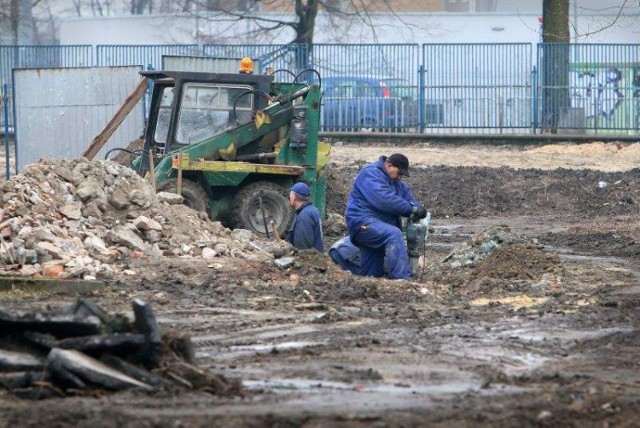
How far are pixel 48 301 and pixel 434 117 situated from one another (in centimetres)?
1923

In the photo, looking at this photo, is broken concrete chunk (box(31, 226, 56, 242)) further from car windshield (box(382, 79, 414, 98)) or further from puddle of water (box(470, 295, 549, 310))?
car windshield (box(382, 79, 414, 98))

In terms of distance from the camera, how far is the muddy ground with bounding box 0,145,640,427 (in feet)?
22.3

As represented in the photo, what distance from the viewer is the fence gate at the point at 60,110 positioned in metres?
21.2

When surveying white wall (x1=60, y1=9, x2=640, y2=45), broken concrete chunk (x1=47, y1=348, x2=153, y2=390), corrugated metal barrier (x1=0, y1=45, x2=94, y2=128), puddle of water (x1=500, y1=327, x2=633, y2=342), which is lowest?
puddle of water (x1=500, y1=327, x2=633, y2=342)

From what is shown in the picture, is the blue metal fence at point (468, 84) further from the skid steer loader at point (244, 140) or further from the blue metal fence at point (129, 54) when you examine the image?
the skid steer loader at point (244, 140)

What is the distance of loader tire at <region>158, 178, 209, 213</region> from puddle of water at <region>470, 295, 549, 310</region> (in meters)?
6.01

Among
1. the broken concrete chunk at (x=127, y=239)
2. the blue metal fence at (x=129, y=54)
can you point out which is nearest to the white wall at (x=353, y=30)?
the blue metal fence at (x=129, y=54)

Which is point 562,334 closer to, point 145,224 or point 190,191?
point 145,224

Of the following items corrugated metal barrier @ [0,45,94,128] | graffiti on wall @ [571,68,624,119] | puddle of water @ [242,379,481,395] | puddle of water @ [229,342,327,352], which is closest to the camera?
puddle of water @ [242,379,481,395]

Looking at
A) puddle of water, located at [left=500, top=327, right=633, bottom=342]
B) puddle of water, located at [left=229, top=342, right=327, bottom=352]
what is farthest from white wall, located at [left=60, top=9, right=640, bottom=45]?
puddle of water, located at [left=229, top=342, right=327, bottom=352]

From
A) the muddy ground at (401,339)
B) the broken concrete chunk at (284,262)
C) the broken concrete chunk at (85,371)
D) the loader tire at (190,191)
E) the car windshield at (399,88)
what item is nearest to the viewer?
the muddy ground at (401,339)

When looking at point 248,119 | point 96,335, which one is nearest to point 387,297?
point 96,335

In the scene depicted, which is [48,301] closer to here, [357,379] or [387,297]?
[387,297]

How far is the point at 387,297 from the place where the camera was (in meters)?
11.7
